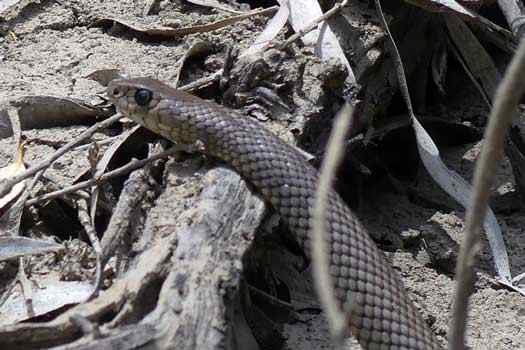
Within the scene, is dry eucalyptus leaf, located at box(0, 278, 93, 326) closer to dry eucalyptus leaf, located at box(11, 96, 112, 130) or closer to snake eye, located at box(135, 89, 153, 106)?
snake eye, located at box(135, 89, 153, 106)

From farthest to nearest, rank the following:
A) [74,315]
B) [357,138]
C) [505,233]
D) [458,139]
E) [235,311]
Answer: [458,139] < [505,233] < [357,138] < [235,311] < [74,315]

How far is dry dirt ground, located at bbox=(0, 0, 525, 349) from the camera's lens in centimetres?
433

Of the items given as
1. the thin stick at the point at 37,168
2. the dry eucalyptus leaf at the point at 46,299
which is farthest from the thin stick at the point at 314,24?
the dry eucalyptus leaf at the point at 46,299

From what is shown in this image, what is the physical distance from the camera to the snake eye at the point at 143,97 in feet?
13.6

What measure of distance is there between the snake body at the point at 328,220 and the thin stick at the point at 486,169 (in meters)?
1.88

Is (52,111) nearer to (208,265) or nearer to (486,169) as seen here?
(208,265)

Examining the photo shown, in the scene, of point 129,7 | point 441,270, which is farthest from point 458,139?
point 129,7

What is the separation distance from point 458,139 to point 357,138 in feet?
4.10

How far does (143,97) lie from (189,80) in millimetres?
491

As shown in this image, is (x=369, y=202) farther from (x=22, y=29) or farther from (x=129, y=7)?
(x=22, y=29)

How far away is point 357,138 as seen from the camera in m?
4.52

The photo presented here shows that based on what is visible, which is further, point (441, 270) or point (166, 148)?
point (441, 270)

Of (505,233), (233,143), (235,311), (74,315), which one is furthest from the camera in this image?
(505,233)

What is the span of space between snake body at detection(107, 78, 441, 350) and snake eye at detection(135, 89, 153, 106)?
0.51ft
